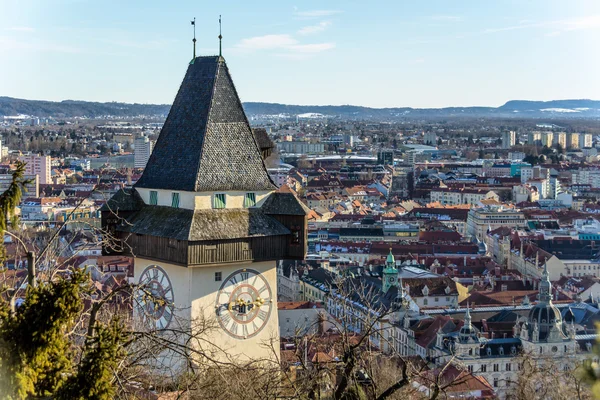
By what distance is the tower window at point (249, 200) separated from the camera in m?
14.5

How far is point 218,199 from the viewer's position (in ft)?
46.5

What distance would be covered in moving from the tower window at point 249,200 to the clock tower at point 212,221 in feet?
0.05

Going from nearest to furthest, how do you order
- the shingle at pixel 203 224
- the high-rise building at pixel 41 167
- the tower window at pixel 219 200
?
the shingle at pixel 203 224, the tower window at pixel 219 200, the high-rise building at pixel 41 167

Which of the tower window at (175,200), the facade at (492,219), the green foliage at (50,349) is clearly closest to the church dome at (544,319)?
the tower window at (175,200)

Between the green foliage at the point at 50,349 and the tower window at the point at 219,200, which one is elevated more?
the tower window at the point at 219,200

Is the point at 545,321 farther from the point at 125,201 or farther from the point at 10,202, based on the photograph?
the point at 10,202

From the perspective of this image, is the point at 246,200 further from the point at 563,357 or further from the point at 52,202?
the point at 52,202

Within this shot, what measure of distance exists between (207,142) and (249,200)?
3.25ft

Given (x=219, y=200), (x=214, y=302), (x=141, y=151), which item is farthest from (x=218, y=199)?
(x=141, y=151)

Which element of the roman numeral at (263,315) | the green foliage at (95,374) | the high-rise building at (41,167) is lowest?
the high-rise building at (41,167)

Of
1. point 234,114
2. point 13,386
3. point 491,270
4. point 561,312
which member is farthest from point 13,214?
point 491,270

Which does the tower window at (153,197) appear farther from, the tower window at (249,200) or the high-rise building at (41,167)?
the high-rise building at (41,167)

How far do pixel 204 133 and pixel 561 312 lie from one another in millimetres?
39762

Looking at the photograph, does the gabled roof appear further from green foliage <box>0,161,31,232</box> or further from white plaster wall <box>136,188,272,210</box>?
green foliage <box>0,161,31,232</box>
